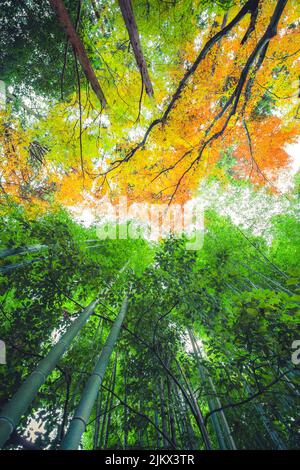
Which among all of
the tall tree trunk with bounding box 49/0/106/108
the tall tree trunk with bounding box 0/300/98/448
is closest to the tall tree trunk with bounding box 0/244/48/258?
the tall tree trunk with bounding box 0/300/98/448

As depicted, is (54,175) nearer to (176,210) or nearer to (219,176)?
(176,210)

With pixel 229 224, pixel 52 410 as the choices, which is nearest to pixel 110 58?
pixel 229 224

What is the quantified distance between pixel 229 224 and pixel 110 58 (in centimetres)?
547

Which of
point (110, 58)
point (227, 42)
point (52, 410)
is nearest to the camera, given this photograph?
point (52, 410)

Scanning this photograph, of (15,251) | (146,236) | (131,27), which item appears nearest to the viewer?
(15,251)

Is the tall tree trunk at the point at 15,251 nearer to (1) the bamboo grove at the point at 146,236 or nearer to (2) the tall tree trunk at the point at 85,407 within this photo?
(1) the bamboo grove at the point at 146,236

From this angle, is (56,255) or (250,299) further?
(56,255)

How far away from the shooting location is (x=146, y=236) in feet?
25.0

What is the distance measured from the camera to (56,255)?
2.50 meters

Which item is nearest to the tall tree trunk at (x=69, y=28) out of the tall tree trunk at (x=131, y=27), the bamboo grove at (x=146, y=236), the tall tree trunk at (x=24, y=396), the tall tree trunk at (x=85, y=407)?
the bamboo grove at (x=146, y=236)

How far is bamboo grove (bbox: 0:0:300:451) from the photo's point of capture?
1.88 m

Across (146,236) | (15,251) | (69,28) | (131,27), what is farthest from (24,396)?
(146,236)

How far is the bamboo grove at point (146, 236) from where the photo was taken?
188 centimetres

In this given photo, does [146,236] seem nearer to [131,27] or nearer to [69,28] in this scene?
[131,27]
